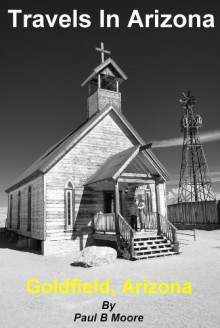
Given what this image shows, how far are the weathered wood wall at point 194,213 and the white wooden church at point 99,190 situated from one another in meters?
12.2

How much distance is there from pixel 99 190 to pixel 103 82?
8777 mm

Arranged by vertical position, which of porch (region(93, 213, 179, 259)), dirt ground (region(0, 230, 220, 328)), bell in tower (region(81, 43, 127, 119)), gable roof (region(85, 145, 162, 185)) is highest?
bell in tower (region(81, 43, 127, 119))

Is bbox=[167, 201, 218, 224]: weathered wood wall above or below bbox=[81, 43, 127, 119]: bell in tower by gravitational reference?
below

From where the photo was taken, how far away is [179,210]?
111 ft

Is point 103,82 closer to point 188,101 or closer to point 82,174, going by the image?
point 82,174

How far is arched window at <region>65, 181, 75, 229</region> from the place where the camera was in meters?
15.6

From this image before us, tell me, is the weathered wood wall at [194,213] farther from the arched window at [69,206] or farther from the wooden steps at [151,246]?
the arched window at [69,206]

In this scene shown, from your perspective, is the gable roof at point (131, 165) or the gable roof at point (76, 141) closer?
the gable roof at point (131, 165)

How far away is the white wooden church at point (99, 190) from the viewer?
14.0m

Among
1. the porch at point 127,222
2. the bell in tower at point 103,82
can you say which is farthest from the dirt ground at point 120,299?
the bell in tower at point 103,82

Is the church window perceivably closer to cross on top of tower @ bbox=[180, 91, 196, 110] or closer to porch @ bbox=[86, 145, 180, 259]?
porch @ bbox=[86, 145, 180, 259]

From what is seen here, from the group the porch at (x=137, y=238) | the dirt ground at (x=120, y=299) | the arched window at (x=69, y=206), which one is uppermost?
the arched window at (x=69, y=206)

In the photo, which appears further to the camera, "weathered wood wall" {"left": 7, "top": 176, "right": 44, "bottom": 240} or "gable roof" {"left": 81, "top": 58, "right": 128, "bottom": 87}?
"gable roof" {"left": 81, "top": 58, "right": 128, "bottom": 87}

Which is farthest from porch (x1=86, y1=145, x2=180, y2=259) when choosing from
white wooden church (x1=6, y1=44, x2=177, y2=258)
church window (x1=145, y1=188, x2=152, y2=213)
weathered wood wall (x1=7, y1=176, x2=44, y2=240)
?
weathered wood wall (x1=7, y1=176, x2=44, y2=240)
